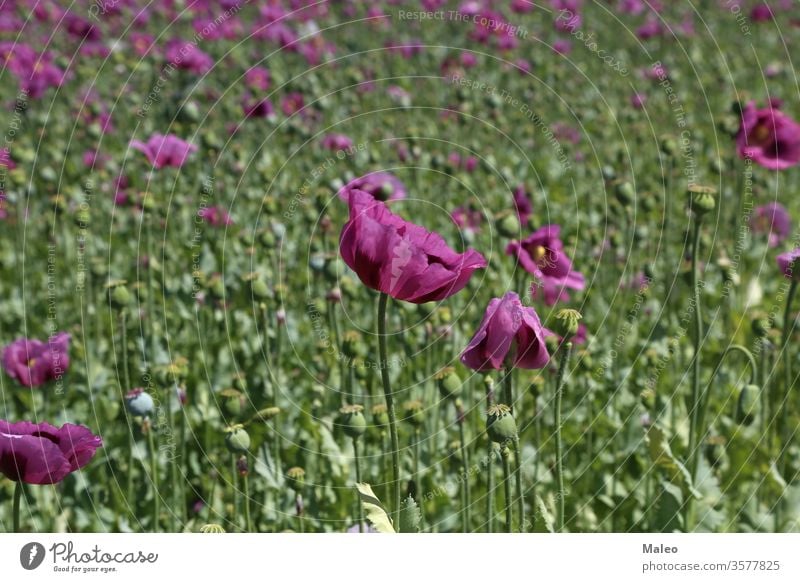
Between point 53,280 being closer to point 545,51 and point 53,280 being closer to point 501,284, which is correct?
point 501,284

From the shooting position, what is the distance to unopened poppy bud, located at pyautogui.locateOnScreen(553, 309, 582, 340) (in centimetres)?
89

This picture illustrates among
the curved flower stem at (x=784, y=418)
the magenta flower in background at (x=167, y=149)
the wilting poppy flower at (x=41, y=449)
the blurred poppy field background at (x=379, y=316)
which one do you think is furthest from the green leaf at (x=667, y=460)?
the magenta flower in background at (x=167, y=149)

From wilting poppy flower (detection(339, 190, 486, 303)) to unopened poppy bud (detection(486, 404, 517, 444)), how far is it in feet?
0.37

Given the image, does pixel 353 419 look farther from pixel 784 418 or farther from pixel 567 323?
pixel 784 418

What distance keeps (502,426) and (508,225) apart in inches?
22.4

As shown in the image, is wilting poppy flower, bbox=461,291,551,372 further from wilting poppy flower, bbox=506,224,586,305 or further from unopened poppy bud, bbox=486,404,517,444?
wilting poppy flower, bbox=506,224,586,305

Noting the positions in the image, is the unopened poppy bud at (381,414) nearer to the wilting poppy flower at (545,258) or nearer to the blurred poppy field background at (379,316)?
the blurred poppy field background at (379,316)

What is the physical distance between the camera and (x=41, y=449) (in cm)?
87
